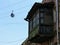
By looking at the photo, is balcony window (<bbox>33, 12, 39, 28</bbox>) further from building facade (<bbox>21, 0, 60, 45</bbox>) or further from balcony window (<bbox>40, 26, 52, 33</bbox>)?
balcony window (<bbox>40, 26, 52, 33</bbox>)

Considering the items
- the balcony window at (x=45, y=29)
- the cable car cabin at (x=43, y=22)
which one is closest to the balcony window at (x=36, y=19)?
the cable car cabin at (x=43, y=22)

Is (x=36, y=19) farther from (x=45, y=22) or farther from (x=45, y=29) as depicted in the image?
(x=45, y=29)

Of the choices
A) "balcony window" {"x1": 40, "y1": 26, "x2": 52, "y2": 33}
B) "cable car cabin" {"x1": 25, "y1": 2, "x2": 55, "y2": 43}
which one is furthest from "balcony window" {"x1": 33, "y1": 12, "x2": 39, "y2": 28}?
"balcony window" {"x1": 40, "y1": 26, "x2": 52, "y2": 33}

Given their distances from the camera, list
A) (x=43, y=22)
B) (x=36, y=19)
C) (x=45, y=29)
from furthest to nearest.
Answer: (x=36, y=19), (x=43, y=22), (x=45, y=29)

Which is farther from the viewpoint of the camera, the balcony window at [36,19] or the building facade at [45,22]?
the balcony window at [36,19]

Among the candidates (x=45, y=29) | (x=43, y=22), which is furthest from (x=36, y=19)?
(x=45, y=29)

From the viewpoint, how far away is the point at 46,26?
3209 cm

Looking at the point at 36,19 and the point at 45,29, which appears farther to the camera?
the point at 36,19

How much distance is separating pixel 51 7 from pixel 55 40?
3.70 meters

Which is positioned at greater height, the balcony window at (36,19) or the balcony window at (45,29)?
the balcony window at (36,19)

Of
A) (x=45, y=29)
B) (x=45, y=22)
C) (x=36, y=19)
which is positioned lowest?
(x=45, y=29)

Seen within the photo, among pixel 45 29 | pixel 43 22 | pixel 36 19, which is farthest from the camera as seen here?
pixel 36 19

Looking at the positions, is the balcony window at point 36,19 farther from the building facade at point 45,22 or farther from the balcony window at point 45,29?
the balcony window at point 45,29

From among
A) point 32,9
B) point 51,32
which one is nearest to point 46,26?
point 51,32
